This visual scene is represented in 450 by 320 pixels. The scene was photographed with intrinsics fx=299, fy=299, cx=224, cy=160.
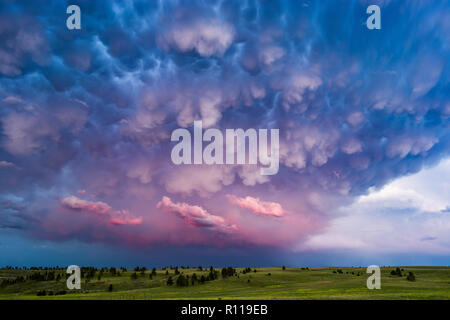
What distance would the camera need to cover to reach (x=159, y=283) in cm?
9162
